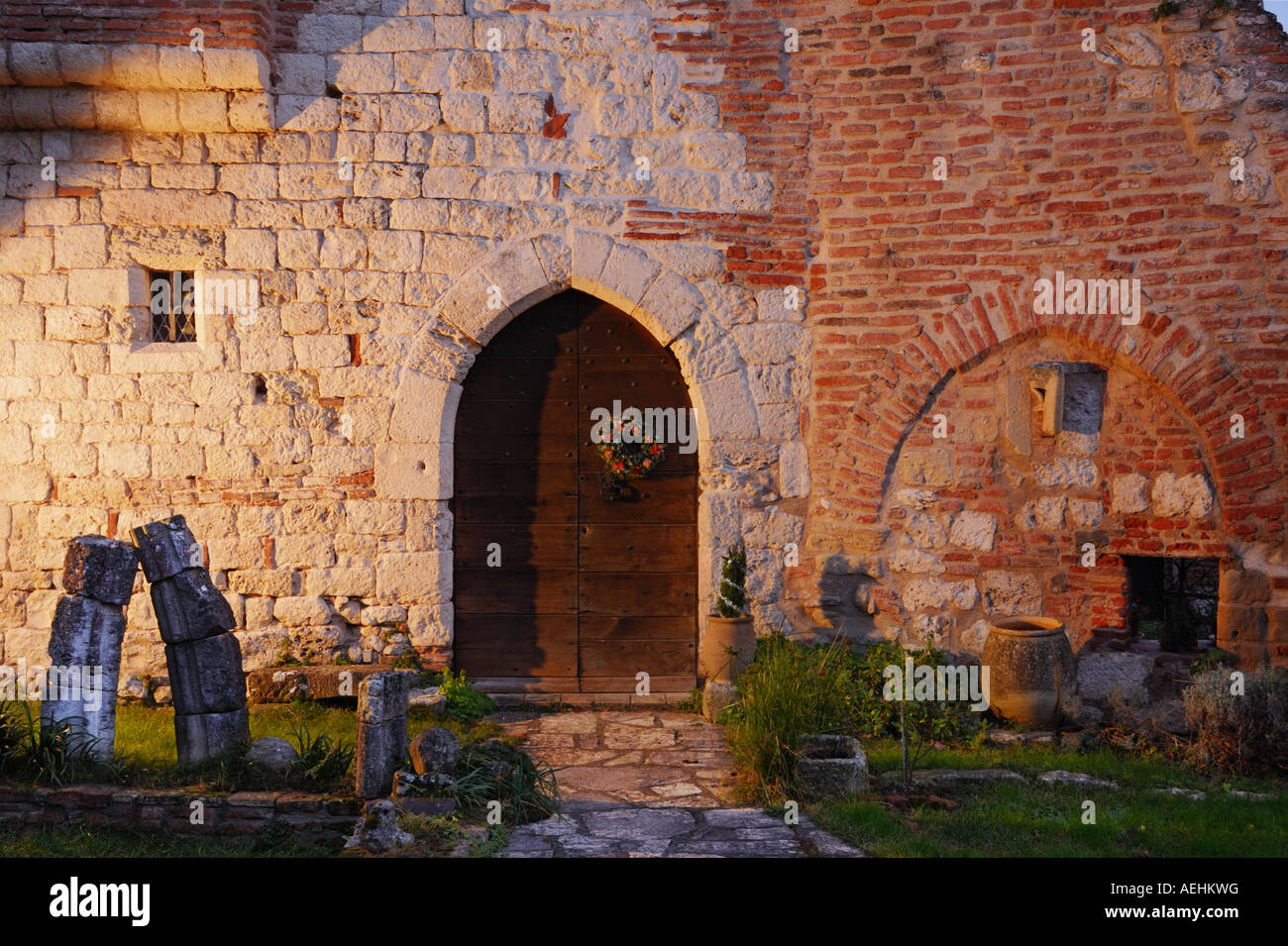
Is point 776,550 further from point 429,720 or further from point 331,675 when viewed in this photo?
point 331,675

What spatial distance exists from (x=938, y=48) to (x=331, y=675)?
5.61 metres

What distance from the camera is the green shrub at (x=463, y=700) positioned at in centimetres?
651

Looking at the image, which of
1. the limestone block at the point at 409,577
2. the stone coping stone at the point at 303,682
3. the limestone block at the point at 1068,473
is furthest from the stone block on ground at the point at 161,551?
the limestone block at the point at 1068,473

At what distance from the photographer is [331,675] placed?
659 centimetres

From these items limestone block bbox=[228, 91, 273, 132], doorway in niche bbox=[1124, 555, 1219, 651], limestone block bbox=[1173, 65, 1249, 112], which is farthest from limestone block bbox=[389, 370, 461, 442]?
limestone block bbox=[1173, 65, 1249, 112]

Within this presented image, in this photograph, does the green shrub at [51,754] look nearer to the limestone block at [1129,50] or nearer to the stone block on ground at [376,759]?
the stone block on ground at [376,759]

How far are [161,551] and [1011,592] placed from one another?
196 inches

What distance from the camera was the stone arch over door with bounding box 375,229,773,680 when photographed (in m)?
6.86

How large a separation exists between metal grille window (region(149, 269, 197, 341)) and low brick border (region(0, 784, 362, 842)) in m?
3.44

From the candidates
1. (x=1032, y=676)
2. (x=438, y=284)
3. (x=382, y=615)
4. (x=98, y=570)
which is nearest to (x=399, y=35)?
(x=438, y=284)

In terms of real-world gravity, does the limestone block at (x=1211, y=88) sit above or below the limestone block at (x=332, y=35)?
below

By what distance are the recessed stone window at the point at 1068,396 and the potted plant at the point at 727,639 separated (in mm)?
2118

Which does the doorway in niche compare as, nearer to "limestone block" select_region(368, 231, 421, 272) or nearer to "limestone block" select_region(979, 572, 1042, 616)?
"limestone block" select_region(979, 572, 1042, 616)

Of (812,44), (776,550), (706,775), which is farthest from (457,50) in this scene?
(706,775)
